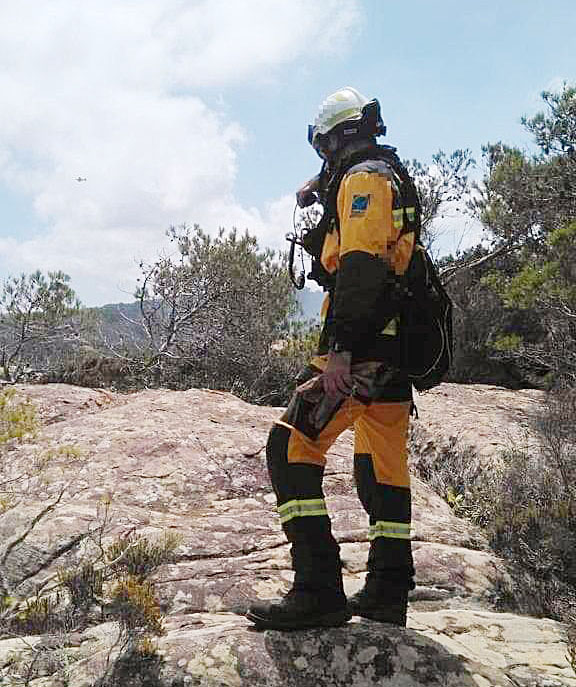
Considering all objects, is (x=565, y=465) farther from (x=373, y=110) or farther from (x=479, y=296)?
(x=479, y=296)

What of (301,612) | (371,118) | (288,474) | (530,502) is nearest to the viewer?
(301,612)

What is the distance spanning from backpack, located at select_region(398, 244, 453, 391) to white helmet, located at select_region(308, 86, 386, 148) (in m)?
0.61

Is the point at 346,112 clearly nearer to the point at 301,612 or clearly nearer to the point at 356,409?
the point at 356,409

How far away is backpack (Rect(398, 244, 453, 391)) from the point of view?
302 centimetres

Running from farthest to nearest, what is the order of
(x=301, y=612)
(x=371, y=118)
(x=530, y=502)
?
(x=530, y=502) → (x=371, y=118) → (x=301, y=612)

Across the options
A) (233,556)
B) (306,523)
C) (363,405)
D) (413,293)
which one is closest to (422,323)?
(413,293)

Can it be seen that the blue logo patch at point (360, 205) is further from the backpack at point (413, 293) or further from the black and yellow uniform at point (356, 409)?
the backpack at point (413, 293)

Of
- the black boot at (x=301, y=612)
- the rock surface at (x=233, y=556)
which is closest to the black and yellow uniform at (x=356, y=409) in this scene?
the black boot at (x=301, y=612)

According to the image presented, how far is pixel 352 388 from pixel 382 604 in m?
0.98

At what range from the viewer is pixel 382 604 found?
3016 mm

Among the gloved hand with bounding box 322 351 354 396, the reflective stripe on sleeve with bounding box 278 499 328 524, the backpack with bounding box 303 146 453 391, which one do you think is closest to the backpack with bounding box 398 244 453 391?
the backpack with bounding box 303 146 453 391

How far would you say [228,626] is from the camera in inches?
115

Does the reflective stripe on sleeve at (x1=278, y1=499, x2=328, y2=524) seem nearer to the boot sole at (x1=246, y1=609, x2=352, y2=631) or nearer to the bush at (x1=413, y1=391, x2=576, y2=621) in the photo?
the boot sole at (x1=246, y1=609, x2=352, y2=631)

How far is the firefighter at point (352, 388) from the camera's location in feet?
9.22
